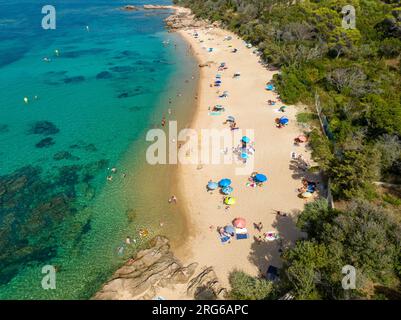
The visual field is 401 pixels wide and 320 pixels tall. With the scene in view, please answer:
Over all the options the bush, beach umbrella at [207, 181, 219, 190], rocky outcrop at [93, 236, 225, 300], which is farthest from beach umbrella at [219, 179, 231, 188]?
the bush

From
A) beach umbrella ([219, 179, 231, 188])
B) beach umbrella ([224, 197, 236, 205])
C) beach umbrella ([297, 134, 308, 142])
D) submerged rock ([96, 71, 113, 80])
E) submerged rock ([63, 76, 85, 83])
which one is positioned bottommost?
beach umbrella ([224, 197, 236, 205])

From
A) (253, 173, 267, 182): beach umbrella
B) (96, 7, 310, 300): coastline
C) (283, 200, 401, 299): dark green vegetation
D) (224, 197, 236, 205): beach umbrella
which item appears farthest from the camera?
(253, 173, 267, 182): beach umbrella

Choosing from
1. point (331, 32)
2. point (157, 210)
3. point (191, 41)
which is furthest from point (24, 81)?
point (331, 32)

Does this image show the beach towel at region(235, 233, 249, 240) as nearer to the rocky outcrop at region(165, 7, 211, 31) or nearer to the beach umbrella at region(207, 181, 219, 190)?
the beach umbrella at region(207, 181, 219, 190)

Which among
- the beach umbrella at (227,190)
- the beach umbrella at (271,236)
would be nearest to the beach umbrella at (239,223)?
the beach umbrella at (271,236)

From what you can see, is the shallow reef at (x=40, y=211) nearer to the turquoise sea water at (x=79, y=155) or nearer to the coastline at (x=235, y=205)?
the turquoise sea water at (x=79, y=155)
